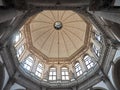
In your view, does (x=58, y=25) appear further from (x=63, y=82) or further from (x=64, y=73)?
(x=63, y=82)

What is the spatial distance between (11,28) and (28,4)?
209 inches

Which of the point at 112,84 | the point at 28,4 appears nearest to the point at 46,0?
the point at 28,4

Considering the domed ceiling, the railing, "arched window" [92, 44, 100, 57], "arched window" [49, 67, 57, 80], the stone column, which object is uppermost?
the domed ceiling

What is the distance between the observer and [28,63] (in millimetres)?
27719

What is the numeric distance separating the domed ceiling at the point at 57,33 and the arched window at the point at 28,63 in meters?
2.39

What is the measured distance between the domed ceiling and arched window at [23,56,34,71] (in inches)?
94.2

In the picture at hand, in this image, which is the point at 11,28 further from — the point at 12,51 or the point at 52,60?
the point at 52,60

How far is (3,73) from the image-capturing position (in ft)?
72.2

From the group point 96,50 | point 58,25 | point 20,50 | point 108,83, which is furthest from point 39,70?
point 108,83

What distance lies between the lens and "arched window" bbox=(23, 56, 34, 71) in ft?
88.8

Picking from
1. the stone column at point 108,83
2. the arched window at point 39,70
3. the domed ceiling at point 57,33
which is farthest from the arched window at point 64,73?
the stone column at point 108,83

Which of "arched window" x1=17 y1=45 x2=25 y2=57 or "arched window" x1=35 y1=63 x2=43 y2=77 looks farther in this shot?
"arched window" x1=35 y1=63 x2=43 y2=77

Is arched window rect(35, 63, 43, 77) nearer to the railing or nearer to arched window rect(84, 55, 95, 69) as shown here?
the railing

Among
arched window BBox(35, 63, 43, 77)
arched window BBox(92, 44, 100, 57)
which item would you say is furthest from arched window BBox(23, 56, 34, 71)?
arched window BBox(92, 44, 100, 57)
